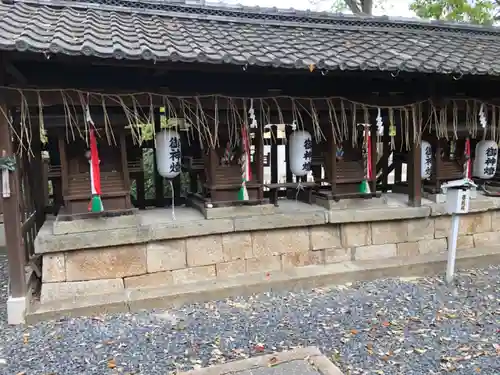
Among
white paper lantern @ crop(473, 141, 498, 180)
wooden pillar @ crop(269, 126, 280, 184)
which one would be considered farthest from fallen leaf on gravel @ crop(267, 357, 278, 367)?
white paper lantern @ crop(473, 141, 498, 180)

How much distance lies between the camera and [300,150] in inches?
224

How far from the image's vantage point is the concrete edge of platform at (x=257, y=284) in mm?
4641

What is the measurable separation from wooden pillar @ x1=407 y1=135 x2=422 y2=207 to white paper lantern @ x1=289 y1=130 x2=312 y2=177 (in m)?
1.63

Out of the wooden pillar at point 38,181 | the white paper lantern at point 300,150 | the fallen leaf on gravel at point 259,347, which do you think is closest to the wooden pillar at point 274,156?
the white paper lantern at point 300,150

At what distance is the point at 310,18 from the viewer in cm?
635

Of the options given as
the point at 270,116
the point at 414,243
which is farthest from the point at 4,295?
the point at 414,243

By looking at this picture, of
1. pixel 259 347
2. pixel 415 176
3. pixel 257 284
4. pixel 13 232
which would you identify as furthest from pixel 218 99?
pixel 415 176

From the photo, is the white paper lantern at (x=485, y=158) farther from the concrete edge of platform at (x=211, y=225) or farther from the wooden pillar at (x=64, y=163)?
the wooden pillar at (x=64, y=163)

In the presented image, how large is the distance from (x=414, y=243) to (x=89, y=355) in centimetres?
477

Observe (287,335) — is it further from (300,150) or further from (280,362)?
(300,150)

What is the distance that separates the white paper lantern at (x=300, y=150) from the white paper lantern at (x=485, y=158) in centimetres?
298

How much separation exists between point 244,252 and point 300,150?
160 cm

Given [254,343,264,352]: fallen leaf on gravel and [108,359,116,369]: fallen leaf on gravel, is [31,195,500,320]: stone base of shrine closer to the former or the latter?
[108,359,116,369]: fallen leaf on gravel

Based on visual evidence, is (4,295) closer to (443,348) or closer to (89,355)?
(89,355)
